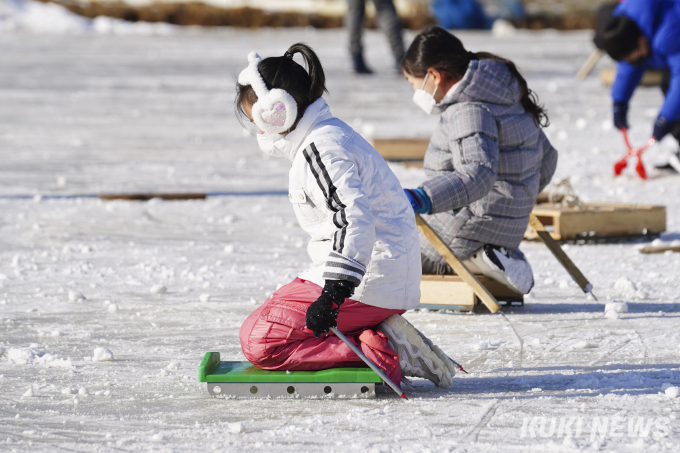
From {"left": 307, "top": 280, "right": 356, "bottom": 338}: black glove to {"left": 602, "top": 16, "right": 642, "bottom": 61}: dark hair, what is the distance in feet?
14.6

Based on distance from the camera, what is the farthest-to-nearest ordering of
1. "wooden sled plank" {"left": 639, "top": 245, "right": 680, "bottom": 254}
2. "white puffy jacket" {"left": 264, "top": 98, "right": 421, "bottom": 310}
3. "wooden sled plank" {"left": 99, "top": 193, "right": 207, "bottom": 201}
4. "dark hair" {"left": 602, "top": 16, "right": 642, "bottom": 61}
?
"wooden sled plank" {"left": 99, "top": 193, "right": 207, "bottom": 201}
"dark hair" {"left": 602, "top": 16, "right": 642, "bottom": 61}
"wooden sled plank" {"left": 639, "top": 245, "right": 680, "bottom": 254}
"white puffy jacket" {"left": 264, "top": 98, "right": 421, "bottom": 310}

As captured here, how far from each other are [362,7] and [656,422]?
11.1 metres

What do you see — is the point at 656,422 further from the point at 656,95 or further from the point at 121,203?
the point at 656,95

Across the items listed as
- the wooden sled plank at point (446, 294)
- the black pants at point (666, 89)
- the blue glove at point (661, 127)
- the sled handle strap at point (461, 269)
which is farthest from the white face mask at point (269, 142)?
the black pants at point (666, 89)

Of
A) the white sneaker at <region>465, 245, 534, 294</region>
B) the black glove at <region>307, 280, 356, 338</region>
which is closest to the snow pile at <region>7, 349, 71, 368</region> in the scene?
the black glove at <region>307, 280, 356, 338</region>

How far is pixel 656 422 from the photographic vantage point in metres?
2.77

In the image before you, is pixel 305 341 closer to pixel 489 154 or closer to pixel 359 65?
pixel 489 154

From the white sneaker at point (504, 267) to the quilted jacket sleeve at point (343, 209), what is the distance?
1341 mm

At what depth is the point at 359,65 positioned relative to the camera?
14.5 m

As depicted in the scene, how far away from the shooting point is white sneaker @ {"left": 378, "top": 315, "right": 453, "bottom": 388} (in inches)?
123

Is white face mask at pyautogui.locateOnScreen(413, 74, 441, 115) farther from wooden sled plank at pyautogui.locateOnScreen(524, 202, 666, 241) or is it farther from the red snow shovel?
the red snow shovel

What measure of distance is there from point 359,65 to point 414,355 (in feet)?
38.5

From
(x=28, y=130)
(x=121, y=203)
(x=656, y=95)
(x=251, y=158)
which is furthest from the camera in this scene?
(x=656, y=95)

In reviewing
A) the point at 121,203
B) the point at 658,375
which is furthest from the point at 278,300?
the point at 121,203
